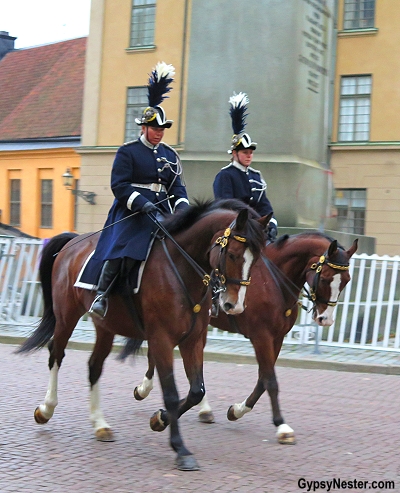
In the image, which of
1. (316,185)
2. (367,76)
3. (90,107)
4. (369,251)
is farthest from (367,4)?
(316,185)

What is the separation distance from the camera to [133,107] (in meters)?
31.7

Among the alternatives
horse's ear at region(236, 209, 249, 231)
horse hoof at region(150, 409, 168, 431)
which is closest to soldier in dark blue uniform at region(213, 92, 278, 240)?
horse hoof at region(150, 409, 168, 431)

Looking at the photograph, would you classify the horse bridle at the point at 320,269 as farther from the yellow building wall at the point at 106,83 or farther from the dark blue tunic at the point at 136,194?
the yellow building wall at the point at 106,83

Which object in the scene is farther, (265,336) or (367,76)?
(367,76)

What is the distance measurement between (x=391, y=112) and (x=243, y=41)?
15.8 metres

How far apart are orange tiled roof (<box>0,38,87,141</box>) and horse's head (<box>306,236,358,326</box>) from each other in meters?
28.1

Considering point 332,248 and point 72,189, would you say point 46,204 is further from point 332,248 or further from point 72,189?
point 332,248

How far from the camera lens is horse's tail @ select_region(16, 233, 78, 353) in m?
8.09

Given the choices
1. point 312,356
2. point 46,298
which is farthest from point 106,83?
point 46,298

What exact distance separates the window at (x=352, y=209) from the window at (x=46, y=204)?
13.8 meters

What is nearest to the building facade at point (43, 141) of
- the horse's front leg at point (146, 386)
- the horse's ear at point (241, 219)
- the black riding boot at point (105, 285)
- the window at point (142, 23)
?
the window at point (142, 23)

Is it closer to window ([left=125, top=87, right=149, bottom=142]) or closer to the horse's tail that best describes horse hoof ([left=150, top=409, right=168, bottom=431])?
the horse's tail

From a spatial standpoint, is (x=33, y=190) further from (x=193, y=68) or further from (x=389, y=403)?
(x=389, y=403)

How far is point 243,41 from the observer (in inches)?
524
